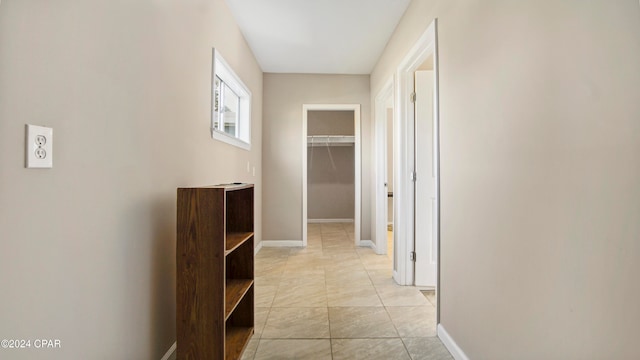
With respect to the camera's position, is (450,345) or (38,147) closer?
(38,147)

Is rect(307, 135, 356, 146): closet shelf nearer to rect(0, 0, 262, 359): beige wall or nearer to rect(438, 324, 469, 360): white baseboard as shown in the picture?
rect(0, 0, 262, 359): beige wall

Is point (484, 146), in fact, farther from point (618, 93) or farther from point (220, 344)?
point (220, 344)

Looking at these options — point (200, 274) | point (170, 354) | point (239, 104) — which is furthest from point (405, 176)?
point (170, 354)

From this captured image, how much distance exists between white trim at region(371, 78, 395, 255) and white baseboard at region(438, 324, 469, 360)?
2.09 metres

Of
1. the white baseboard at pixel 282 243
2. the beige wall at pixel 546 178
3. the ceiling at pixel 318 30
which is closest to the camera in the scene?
the beige wall at pixel 546 178

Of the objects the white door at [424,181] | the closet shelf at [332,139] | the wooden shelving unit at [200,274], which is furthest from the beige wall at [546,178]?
the closet shelf at [332,139]

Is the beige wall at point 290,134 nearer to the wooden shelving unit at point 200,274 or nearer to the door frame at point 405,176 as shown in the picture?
the door frame at point 405,176

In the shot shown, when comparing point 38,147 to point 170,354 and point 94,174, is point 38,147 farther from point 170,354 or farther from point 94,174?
point 170,354

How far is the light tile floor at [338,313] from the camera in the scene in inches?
73.1

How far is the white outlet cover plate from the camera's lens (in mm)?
849

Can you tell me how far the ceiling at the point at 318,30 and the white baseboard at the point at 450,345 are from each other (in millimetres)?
2660

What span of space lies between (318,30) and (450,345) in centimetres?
306

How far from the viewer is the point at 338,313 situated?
2346 millimetres

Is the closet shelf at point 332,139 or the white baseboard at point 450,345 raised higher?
the closet shelf at point 332,139
